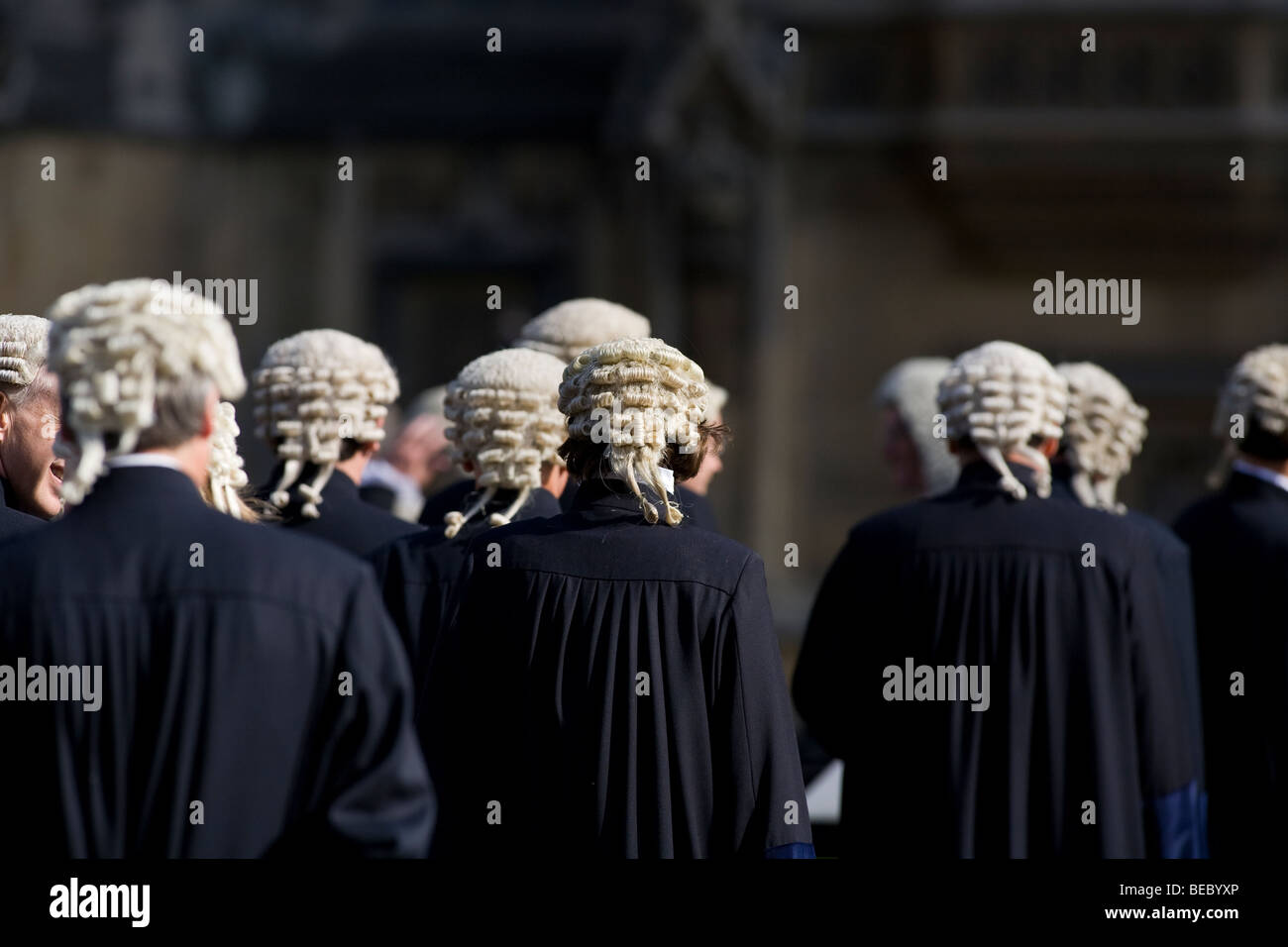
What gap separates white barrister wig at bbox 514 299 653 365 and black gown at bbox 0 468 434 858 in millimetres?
2437

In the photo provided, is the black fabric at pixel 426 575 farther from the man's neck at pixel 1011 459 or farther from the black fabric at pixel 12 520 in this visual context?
the man's neck at pixel 1011 459

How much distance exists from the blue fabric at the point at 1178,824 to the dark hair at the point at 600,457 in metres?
1.43

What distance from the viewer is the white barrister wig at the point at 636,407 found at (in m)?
3.35

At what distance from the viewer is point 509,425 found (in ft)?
13.6

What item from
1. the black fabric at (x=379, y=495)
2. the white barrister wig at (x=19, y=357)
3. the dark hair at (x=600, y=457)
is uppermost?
the black fabric at (x=379, y=495)

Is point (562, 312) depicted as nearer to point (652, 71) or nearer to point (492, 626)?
point (492, 626)

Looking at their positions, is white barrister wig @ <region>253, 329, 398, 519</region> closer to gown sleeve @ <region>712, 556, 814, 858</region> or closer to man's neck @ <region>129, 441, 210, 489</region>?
gown sleeve @ <region>712, 556, 814, 858</region>

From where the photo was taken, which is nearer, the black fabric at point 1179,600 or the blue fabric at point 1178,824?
the blue fabric at point 1178,824

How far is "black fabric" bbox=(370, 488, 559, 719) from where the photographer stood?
4113 millimetres

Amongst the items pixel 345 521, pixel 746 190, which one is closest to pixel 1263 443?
pixel 345 521

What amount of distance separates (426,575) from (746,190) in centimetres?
853

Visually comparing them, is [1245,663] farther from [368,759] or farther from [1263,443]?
[368,759]

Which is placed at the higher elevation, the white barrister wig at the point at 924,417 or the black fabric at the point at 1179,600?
the white barrister wig at the point at 924,417

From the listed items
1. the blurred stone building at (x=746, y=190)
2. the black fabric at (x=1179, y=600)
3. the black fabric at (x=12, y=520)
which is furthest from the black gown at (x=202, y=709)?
the blurred stone building at (x=746, y=190)
